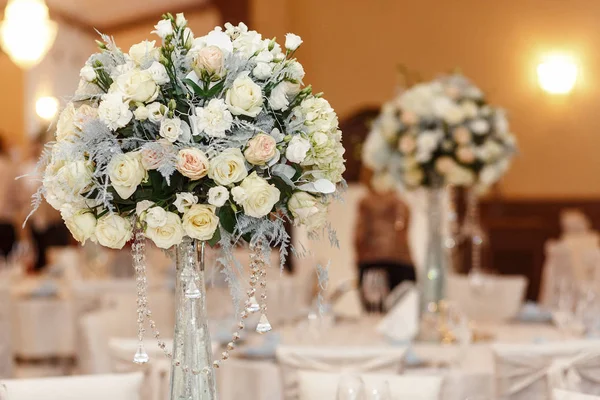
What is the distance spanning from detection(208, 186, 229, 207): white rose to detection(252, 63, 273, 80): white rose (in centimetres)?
26

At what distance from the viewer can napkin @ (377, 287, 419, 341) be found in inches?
157

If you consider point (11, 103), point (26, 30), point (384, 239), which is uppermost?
point (11, 103)

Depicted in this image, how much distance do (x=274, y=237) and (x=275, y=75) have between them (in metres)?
0.35

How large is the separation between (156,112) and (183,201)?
0.19 metres

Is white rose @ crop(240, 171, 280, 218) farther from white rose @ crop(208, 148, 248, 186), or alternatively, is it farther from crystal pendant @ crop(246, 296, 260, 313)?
crystal pendant @ crop(246, 296, 260, 313)

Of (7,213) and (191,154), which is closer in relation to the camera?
(191,154)

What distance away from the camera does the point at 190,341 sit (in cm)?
208

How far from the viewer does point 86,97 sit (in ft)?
6.83

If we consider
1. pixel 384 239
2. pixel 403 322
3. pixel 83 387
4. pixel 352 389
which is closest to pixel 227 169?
pixel 352 389

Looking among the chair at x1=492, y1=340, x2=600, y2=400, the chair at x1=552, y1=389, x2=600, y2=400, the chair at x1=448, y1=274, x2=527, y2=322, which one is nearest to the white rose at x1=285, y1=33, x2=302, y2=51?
the chair at x1=552, y1=389, x2=600, y2=400

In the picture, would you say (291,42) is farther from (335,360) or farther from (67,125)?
(335,360)

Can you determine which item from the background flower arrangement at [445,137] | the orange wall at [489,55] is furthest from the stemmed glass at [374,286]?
the orange wall at [489,55]

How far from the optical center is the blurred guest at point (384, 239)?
6285 mm

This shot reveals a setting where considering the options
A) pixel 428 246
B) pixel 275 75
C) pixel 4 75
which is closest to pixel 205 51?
pixel 275 75
